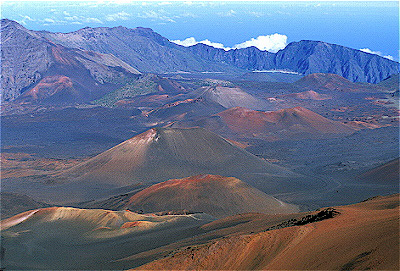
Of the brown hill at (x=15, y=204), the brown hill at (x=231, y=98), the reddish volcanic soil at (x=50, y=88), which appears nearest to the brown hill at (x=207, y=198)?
the brown hill at (x=15, y=204)

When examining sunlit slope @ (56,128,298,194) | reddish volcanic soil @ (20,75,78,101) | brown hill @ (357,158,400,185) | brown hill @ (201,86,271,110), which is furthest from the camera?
reddish volcanic soil @ (20,75,78,101)

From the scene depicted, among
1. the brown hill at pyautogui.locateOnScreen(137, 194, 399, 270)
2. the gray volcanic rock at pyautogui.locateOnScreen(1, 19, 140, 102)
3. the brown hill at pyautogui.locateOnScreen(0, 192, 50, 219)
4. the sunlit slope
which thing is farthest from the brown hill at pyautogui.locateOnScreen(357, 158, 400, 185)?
the gray volcanic rock at pyautogui.locateOnScreen(1, 19, 140, 102)

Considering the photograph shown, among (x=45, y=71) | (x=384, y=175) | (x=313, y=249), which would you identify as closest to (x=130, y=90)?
(x=45, y=71)

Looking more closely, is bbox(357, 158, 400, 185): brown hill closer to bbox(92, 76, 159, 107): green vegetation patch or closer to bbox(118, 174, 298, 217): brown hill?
bbox(118, 174, 298, 217): brown hill

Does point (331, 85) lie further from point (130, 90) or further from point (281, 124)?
point (281, 124)

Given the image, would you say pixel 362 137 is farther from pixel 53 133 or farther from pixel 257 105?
pixel 53 133

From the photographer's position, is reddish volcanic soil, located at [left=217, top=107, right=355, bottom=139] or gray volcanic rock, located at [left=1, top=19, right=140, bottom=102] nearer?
reddish volcanic soil, located at [left=217, top=107, right=355, bottom=139]
